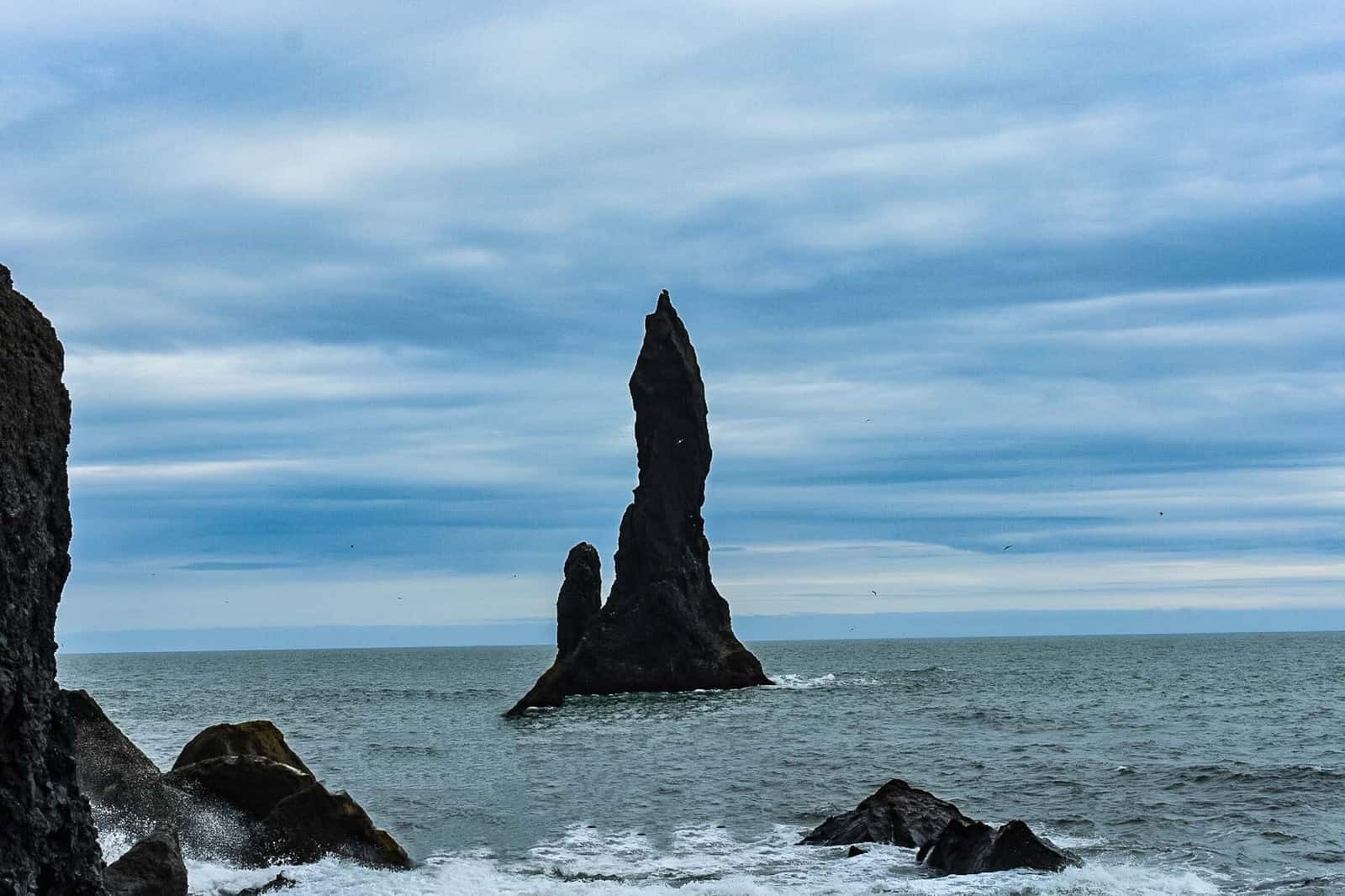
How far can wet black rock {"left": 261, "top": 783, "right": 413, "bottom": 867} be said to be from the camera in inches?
836

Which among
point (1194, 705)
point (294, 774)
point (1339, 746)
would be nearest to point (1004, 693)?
point (1194, 705)

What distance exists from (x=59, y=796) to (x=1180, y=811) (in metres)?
24.2

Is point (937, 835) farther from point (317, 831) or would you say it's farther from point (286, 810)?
point (286, 810)

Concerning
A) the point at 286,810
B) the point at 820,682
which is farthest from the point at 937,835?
the point at 820,682

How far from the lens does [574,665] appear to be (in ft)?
245

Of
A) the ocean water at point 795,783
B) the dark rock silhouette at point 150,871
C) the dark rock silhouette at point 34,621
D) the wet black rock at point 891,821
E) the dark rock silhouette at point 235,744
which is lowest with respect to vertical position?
the ocean water at point 795,783

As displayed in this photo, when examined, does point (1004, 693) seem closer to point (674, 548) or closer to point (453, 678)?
point (674, 548)

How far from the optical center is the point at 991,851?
69.3 ft

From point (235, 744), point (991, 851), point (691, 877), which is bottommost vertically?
point (691, 877)

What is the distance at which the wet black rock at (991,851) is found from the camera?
68.8 feet

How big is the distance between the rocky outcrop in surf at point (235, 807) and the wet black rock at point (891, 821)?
26.4 ft

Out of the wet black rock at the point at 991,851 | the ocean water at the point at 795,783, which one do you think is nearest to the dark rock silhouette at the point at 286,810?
the ocean water at the point at 795,783

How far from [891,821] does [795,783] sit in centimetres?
1002

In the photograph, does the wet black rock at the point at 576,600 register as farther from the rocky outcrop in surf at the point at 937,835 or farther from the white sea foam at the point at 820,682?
the rocky outcrop in surf at the point at 937,835
